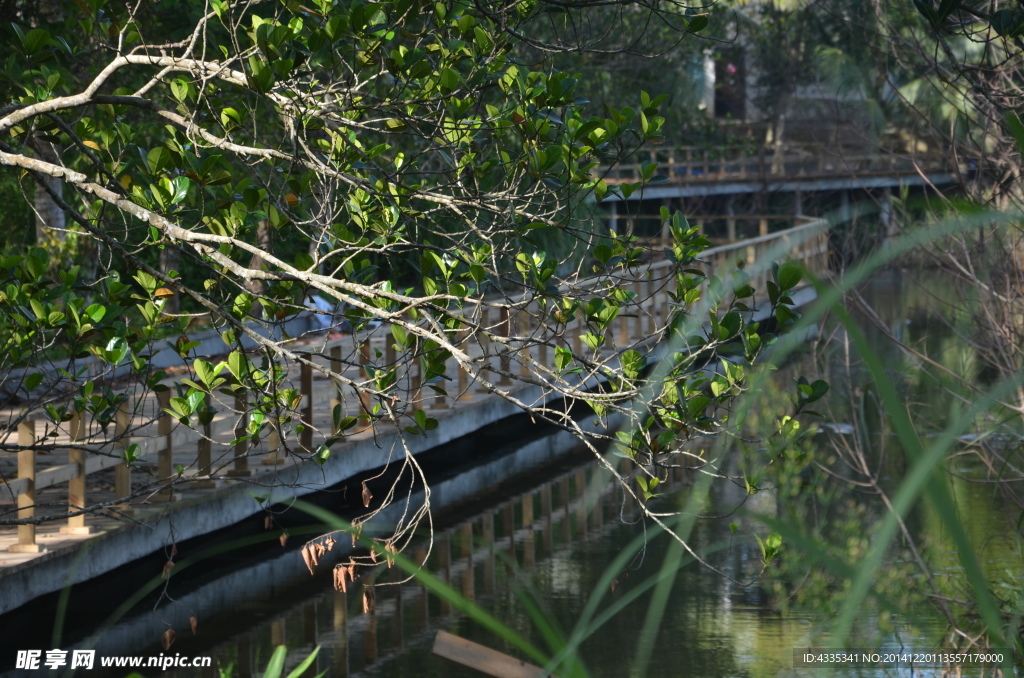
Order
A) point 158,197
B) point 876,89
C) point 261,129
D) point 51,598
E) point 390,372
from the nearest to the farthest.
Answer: point 158,197
point 390,372
point 51,598
point 261,129
point 876,89

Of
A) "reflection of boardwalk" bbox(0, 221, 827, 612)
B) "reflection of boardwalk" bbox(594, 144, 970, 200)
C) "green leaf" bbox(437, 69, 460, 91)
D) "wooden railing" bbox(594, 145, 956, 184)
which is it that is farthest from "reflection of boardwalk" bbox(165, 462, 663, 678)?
"wooden railing" bbox(594, 145, 956, 184)

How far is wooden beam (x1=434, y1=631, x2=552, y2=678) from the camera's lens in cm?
474

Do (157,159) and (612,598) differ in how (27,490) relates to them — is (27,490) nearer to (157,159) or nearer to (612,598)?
(157,159)

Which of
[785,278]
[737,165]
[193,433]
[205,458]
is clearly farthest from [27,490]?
[737,165]

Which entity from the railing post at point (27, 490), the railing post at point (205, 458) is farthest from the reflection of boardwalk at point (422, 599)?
the railing post at point (27, 490)

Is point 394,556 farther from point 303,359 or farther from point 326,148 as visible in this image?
point 326,148

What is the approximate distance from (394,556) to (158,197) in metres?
2.45

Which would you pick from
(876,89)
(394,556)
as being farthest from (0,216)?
(876,89)

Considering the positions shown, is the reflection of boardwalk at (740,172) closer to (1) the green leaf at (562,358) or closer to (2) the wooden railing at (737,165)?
(2) the wooden railing at (737,165)

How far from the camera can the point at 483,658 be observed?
16.7 ft

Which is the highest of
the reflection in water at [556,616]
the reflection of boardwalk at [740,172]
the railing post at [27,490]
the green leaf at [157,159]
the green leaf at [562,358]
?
the reflection of boardwalk at [740,172]

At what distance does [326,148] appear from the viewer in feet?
15.3

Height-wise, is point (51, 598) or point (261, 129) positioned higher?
point (261, 129)

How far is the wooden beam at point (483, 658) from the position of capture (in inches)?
187
